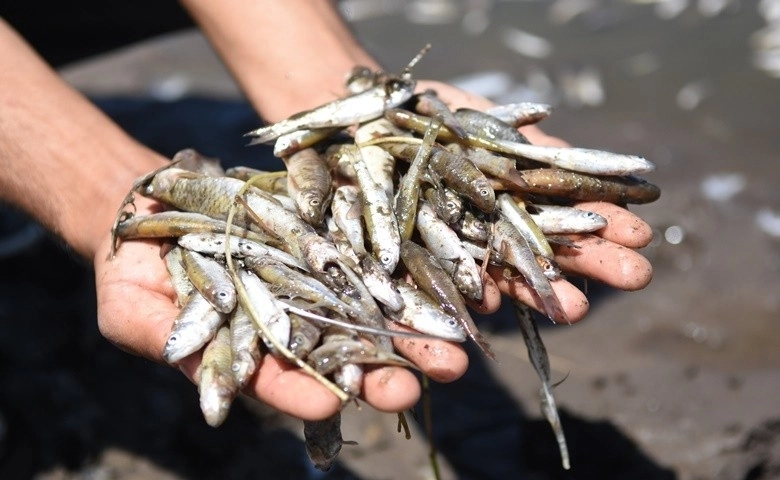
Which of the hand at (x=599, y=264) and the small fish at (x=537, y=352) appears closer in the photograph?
the hand at (x=599, y=264)

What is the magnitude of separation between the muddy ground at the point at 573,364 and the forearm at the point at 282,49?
1403 mm

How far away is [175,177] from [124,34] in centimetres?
348

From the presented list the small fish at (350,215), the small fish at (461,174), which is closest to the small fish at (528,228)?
the small fish at (461,174)

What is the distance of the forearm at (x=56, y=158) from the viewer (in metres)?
3.72

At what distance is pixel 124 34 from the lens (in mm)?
6531

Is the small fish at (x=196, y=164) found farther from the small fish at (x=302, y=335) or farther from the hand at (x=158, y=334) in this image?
the small fish at (x=302, y=335)

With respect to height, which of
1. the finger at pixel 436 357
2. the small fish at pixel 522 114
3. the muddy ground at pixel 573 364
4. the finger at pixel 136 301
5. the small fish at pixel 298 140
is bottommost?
the muddy ground at pixel 573 364

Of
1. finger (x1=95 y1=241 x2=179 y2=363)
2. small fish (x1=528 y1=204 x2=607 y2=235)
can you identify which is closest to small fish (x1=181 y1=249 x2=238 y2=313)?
finger (x1=95 y1=241 x2=179 y2=363)

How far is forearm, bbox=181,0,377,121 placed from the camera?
14.7ft

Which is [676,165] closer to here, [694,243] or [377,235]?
[694,243]

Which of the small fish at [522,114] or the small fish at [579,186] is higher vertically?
the small fish at [522,114]

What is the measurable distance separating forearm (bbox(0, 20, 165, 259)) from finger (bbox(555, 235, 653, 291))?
189 cm

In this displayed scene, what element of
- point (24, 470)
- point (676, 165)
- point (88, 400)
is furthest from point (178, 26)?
point (676, 165)

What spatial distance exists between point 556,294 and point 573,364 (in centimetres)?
201
